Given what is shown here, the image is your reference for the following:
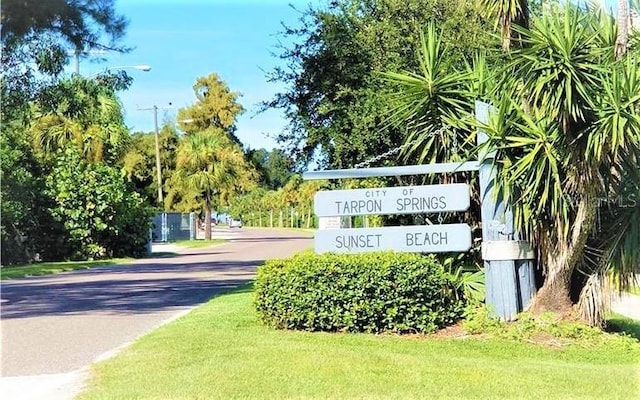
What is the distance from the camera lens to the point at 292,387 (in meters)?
6.39

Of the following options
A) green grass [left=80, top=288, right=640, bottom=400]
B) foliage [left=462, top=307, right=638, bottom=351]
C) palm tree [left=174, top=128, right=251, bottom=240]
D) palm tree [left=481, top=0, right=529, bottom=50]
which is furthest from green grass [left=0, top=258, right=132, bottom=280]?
palm tree [left=174, top=128, right=251, bottom=240]

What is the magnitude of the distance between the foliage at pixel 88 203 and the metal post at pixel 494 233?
2417 cm

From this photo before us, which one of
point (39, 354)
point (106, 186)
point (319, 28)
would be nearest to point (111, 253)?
point (106, 186)

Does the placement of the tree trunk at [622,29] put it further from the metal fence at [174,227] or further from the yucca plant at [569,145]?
the metal fence at [174,227]

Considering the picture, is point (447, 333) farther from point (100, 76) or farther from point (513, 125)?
point (100, 76)

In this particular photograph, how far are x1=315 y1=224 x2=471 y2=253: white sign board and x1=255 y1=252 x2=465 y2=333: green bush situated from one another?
546 mm

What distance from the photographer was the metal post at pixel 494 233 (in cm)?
924

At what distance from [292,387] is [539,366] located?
2495mm

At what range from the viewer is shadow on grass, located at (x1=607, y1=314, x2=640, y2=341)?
961 cm

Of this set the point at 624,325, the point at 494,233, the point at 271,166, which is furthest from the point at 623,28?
the point at 271,166

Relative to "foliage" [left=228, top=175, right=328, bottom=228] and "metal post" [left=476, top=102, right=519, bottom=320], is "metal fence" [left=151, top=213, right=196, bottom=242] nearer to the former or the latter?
"foliage" [left=228, top=175, right=328, bottom=228]

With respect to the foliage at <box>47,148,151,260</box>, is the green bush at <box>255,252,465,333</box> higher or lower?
lower

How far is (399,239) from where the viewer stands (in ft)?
32.6

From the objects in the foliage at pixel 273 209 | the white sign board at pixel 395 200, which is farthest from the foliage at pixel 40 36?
the foliage at pixel 273 209
